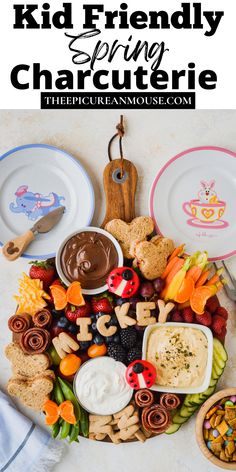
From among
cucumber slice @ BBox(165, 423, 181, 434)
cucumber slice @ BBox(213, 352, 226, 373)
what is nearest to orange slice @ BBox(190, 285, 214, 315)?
cucumber slice @ BBox(213, 352, 226, 373)

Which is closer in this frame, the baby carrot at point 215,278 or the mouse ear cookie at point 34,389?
the mouse ear cookie at point 34,389

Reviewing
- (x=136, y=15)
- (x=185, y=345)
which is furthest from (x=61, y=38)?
(x=185, y=345)

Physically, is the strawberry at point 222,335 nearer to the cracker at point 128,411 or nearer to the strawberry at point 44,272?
the cracker at point 128,411

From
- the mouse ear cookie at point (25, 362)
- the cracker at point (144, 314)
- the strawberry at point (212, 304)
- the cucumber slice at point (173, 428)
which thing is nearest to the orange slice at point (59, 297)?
the mouse ear cookie at point (25, 362)

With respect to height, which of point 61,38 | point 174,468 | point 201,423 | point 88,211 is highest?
point 61,38

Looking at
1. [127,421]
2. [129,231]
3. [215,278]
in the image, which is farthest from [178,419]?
[129,231]

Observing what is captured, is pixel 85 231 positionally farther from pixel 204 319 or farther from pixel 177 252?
pixel 204 319

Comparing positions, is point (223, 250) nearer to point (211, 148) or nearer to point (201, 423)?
point (211, 148)

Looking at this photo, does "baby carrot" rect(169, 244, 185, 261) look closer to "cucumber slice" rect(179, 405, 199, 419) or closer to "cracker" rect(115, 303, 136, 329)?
"cracker" rect(115, 303, 136, 329)
